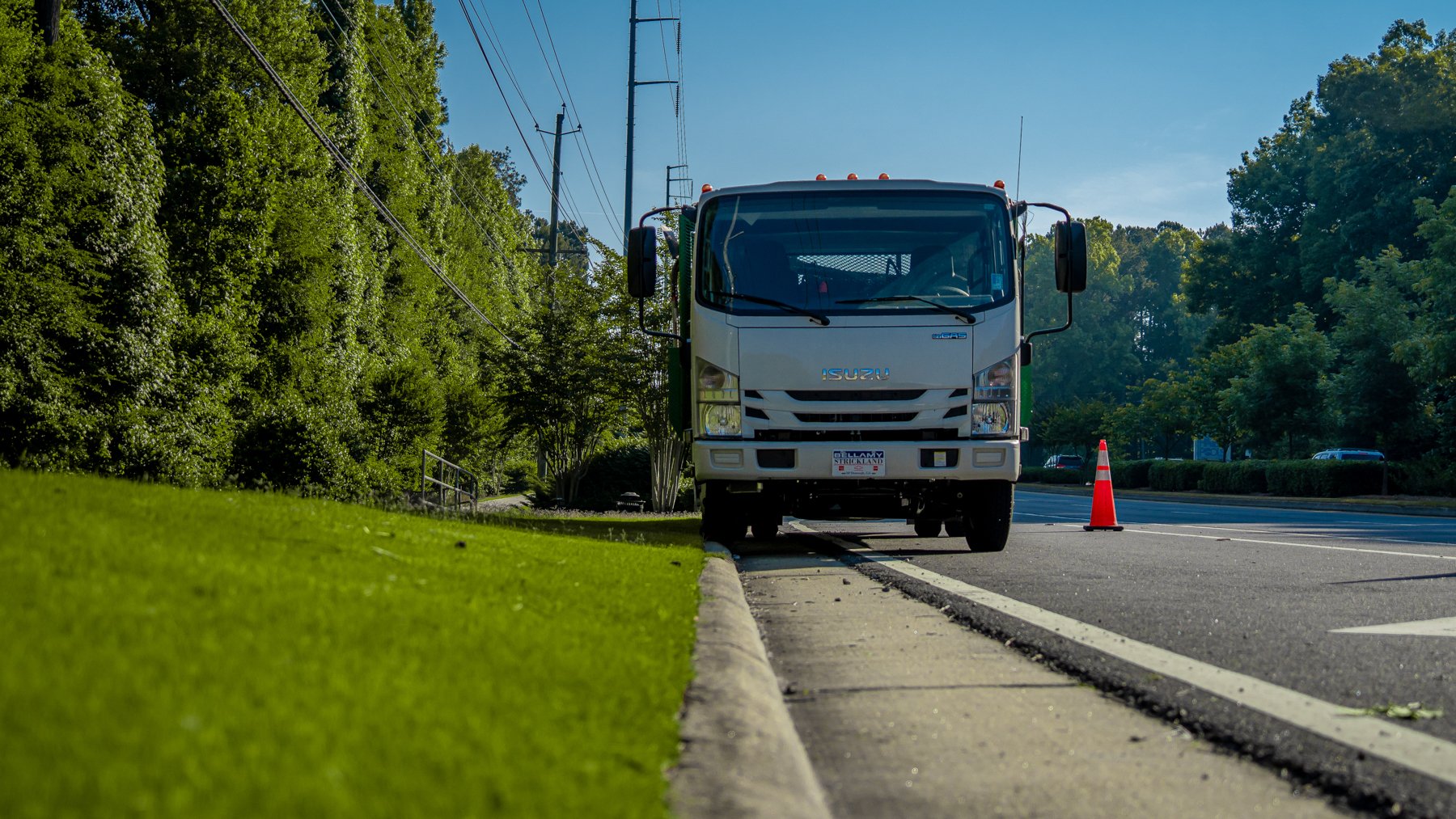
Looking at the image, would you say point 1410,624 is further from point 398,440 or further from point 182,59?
point 182,59

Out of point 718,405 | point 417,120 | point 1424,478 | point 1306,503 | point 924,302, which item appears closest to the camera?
point 718,405

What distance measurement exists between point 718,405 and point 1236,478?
34976mm

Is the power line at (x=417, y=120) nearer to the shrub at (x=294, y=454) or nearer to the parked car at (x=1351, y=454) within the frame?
the shrub at (x=294, y=454)

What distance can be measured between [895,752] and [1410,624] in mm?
3666

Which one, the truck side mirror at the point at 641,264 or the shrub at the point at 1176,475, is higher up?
the truck side mirror at the point at 641,264

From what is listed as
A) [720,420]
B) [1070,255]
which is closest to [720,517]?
[720,420]

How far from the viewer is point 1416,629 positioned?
19.0 feet

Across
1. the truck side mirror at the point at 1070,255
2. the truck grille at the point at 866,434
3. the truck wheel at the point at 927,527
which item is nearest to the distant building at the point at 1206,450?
the truck wheel at the point at 927,527

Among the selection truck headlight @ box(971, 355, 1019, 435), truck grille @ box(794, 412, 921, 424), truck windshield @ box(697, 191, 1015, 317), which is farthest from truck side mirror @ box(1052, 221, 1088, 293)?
truck grille @ box(794, 412, 921, 424)

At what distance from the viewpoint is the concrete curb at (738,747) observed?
2.54 metres

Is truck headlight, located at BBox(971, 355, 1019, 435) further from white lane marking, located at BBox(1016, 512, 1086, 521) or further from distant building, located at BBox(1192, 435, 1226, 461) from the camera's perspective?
distant building, located at BBox(1192, 435, 1226, 461)

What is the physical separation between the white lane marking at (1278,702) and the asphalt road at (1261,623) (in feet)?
0.04

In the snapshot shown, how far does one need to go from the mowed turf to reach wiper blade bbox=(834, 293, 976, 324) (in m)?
4.99

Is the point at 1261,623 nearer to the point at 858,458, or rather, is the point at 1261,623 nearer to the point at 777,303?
the point at 858,458
